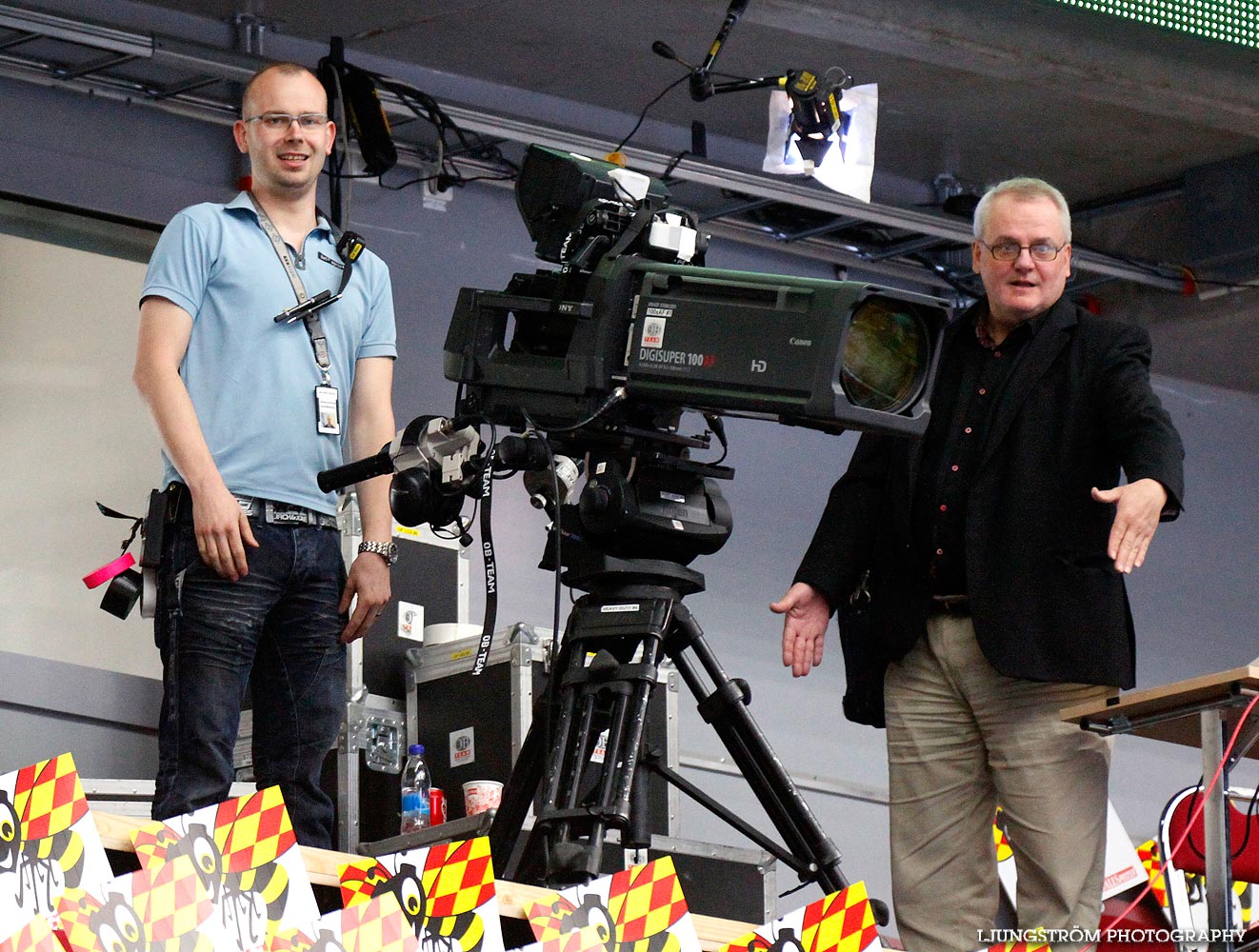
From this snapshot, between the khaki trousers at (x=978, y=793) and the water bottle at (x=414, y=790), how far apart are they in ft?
5.30

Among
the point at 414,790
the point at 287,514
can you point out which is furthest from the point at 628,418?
the point at 414,790

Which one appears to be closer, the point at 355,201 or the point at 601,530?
the point at 601,530

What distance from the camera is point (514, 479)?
5.55 metres

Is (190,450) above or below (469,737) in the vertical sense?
above

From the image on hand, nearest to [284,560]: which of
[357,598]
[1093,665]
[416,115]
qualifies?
[357,598]

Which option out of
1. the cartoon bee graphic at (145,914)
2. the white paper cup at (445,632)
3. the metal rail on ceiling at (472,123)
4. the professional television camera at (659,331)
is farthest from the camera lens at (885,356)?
the metal rail on ceiling at (472,123)

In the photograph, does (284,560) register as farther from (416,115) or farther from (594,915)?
(416,115)

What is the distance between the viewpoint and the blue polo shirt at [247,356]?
8.21ft

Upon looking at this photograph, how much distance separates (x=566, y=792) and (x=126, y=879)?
64 cm

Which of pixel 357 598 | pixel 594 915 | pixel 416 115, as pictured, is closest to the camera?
pixel 594 915

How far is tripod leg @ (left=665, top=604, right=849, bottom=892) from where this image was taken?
7.22 ft

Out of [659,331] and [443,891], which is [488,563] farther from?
[443,891]

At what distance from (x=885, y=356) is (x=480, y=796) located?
199 cm

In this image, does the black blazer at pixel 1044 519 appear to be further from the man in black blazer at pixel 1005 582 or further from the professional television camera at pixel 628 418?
the professional television camera at pixel 628 418
